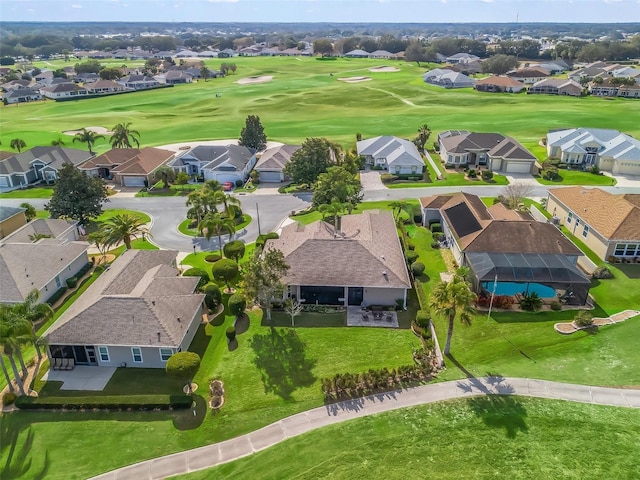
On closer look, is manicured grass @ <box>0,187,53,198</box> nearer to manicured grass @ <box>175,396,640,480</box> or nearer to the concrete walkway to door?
the concrete walkway to door

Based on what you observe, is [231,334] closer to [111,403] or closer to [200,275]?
[200,275]

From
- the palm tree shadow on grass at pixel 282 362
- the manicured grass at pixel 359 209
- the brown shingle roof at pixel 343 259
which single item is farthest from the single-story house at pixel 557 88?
the palm tree shadow on grass at pixel 282 362

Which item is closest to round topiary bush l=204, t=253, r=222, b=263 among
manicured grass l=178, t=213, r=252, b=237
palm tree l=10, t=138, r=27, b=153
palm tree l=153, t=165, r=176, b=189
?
manicured grass l=178, t=213, r=252, b=237

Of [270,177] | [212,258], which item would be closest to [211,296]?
[212,258]

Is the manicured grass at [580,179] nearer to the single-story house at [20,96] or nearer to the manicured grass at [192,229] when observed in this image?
the manicured grass at [192,229]

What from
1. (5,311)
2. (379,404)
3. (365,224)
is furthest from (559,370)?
(5,311)

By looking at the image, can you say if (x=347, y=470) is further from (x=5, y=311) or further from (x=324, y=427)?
(x=5, y=311)
